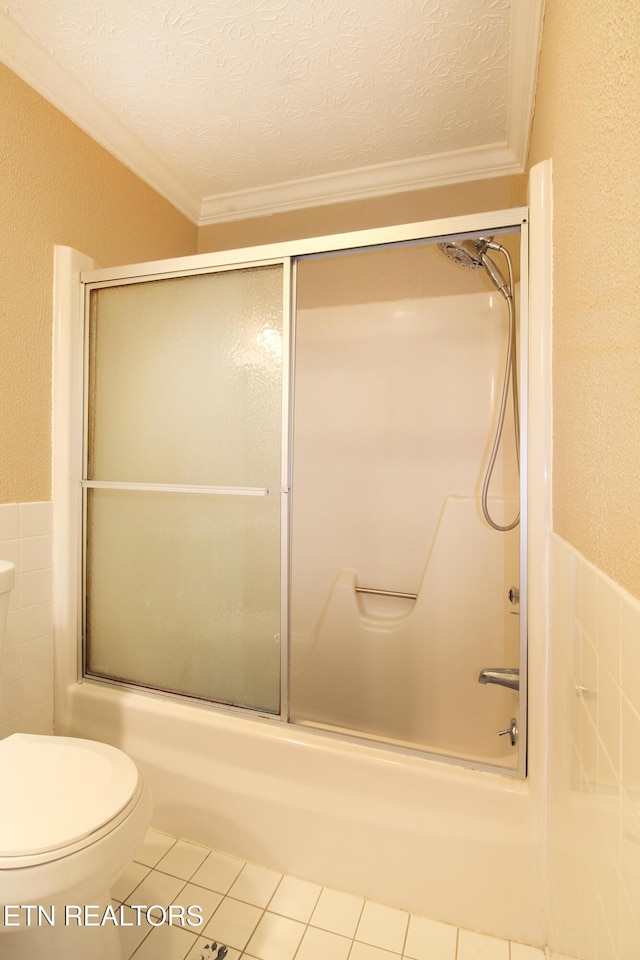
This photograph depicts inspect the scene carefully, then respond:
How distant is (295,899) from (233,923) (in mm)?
163

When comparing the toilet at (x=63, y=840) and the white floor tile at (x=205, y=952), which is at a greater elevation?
the toilet at (x=63, y=840)

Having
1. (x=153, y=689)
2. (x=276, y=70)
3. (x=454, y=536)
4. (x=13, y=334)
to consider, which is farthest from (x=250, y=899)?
(x=276, y=70)

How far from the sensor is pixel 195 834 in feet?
4.80

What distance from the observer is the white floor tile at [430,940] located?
114 centimetres

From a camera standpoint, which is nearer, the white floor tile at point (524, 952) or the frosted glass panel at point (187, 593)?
the white floor tile at point (524, 952)

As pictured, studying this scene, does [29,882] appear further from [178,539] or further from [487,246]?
[487,246]

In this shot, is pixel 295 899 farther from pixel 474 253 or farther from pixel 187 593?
pixel 474 253

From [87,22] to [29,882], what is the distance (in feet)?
6.52

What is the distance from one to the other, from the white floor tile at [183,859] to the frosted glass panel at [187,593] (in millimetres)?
417

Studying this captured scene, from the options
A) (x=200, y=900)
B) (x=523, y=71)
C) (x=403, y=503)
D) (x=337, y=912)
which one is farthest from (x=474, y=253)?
(x=200, y=900)

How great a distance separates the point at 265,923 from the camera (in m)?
1.21

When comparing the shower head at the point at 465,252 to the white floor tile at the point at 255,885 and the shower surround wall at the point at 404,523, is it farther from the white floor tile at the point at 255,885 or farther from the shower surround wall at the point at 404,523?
the white floor tile at the point at 255,885

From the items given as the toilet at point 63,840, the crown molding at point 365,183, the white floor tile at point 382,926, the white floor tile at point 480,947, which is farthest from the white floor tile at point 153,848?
the crown molding at point 365,183

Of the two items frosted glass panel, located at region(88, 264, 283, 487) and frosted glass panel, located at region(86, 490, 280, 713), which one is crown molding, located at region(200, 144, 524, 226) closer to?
frosted glass panel, located at region(88, 264, 283, 487)
